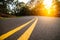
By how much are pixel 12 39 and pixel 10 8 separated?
12.3 ft

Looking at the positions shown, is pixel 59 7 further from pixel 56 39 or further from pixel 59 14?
pixel 56 39

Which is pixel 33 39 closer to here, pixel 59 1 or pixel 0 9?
pixel 0 9

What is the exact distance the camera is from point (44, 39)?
10.7 feet

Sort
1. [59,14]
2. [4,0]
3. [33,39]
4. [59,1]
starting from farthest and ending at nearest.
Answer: [59,14], [59,1], [4,0], [33,39]

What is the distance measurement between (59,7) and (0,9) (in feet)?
15.7

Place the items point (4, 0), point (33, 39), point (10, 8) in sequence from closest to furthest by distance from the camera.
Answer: point (33, 39), point (10, 8), point (4, 0)

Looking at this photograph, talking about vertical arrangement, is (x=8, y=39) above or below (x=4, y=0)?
below

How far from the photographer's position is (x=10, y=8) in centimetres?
670

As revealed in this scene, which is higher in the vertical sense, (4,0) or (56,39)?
(4,0)

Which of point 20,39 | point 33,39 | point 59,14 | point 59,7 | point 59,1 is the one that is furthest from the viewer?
point 59,14

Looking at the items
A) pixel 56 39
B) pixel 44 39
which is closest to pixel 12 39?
pixel 44 39

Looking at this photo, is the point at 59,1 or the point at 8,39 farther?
the point at 59,1

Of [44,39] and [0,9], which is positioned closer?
[44,39]

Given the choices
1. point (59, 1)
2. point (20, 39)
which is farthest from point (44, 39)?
point (59, 1)
